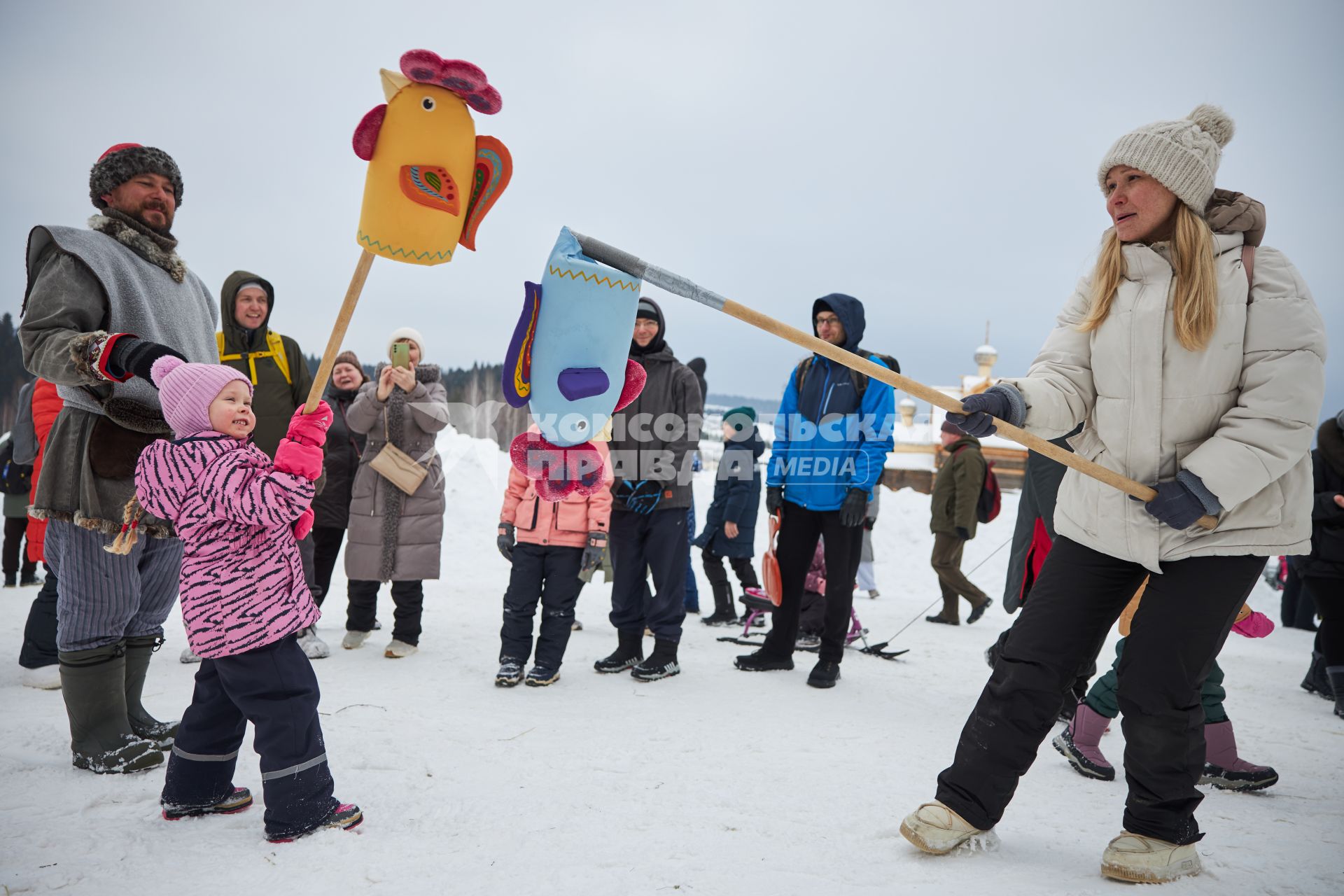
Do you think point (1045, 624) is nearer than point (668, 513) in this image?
Yes

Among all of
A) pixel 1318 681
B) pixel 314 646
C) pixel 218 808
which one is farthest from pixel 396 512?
pixel 1318 681

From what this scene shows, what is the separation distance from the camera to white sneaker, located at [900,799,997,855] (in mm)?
2301

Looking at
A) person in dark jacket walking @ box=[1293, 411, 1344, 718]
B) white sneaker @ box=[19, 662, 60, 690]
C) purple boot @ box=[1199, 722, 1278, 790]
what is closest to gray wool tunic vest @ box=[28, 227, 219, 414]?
white sneaker @ box=[19, 662, 60, 690]

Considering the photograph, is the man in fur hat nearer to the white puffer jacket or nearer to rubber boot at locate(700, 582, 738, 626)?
the white puffer jacket

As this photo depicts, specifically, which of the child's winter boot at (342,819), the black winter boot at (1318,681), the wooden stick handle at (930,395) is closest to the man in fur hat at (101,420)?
the child's winter boot at (342,819)

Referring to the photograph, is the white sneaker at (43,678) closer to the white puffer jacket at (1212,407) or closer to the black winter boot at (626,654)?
the black winter boot at (626,654)

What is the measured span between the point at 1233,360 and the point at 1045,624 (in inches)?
35.7

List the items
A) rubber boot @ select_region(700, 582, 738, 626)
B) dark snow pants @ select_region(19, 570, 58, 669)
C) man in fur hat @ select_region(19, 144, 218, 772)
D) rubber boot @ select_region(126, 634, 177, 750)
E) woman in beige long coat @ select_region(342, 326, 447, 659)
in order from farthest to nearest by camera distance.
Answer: rubber boot @ select_region(700, 582, 738, 626) → woman in beige long coat @ select_region(342, 326, 447, 659) → dark snow pants @ select_region(19, 570, 58, 669) → rubber boot @ select_region(126, 634, 177, 750) → man in fur hat @ select_region(19, 144, 218, 772)

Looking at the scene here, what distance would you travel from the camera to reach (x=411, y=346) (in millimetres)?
5230

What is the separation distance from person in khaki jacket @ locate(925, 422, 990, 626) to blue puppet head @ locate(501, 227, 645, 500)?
203 inches

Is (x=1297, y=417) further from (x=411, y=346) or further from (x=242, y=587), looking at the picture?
(x=411, y=346)

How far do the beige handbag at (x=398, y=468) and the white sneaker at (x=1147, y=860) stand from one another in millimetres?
4069

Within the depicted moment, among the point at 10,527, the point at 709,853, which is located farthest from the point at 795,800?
the point at 10,527

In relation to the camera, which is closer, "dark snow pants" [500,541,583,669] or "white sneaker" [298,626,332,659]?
"dark snow pants" [500,541,583,669]
